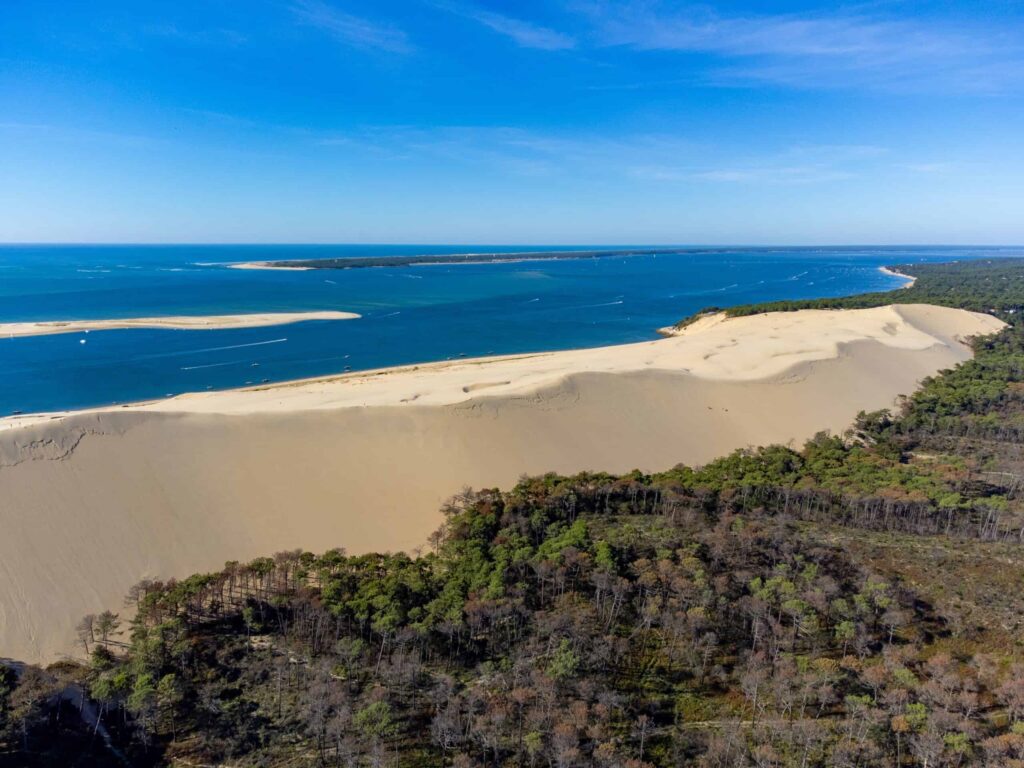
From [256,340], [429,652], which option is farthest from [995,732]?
[256,340]

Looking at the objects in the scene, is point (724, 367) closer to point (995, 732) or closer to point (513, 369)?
point (513, 369)

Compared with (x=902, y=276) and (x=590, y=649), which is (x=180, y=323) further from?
(x=902, y=276)

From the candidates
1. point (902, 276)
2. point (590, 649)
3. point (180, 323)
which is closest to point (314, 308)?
point (180, 323)

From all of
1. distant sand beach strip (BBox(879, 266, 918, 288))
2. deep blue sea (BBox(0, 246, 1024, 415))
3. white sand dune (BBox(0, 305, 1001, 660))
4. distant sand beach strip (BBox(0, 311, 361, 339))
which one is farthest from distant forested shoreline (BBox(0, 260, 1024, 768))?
distant sand beach strip (BBox(879, 266, 918, 288))

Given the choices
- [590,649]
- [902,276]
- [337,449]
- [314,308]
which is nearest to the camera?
[590,649]

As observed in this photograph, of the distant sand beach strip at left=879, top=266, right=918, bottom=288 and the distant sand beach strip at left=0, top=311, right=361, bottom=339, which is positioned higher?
the distant sand beach strip at left=879, top=266, right=918, bottom=288

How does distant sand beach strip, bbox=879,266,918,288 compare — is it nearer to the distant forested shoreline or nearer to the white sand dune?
the white sand dune
